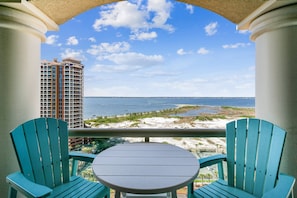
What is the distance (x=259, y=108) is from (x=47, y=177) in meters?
2.20

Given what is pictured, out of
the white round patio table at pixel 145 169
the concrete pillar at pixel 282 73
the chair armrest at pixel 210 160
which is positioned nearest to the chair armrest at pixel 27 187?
the white round patio table at pixel 145 169

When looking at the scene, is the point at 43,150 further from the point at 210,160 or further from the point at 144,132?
the point at 210,160

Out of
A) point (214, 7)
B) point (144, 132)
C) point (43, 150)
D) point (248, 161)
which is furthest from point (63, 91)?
point (248, 161)

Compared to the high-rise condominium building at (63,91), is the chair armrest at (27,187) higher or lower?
lower

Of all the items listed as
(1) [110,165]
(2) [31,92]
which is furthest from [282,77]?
(2) [31,92]

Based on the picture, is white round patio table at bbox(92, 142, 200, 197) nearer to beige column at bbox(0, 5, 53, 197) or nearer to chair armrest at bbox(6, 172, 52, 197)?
chair armrest at bbox(6, 172, 52, 197)

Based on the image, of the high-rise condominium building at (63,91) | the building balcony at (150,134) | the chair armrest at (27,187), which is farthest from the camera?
the high-rise condominium building at (63,91)

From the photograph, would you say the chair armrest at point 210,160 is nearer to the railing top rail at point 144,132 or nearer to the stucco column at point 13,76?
the railing top rail at point 144,132

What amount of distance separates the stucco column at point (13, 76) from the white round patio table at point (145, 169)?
946 mm

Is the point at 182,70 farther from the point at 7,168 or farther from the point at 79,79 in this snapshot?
the point at 7,168

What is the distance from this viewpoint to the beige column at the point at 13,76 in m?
1.69

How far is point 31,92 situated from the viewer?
1872 mm

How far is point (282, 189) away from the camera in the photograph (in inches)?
44.1

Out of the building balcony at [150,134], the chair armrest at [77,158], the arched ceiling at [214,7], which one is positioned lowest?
the chair armrest at [77,158]
